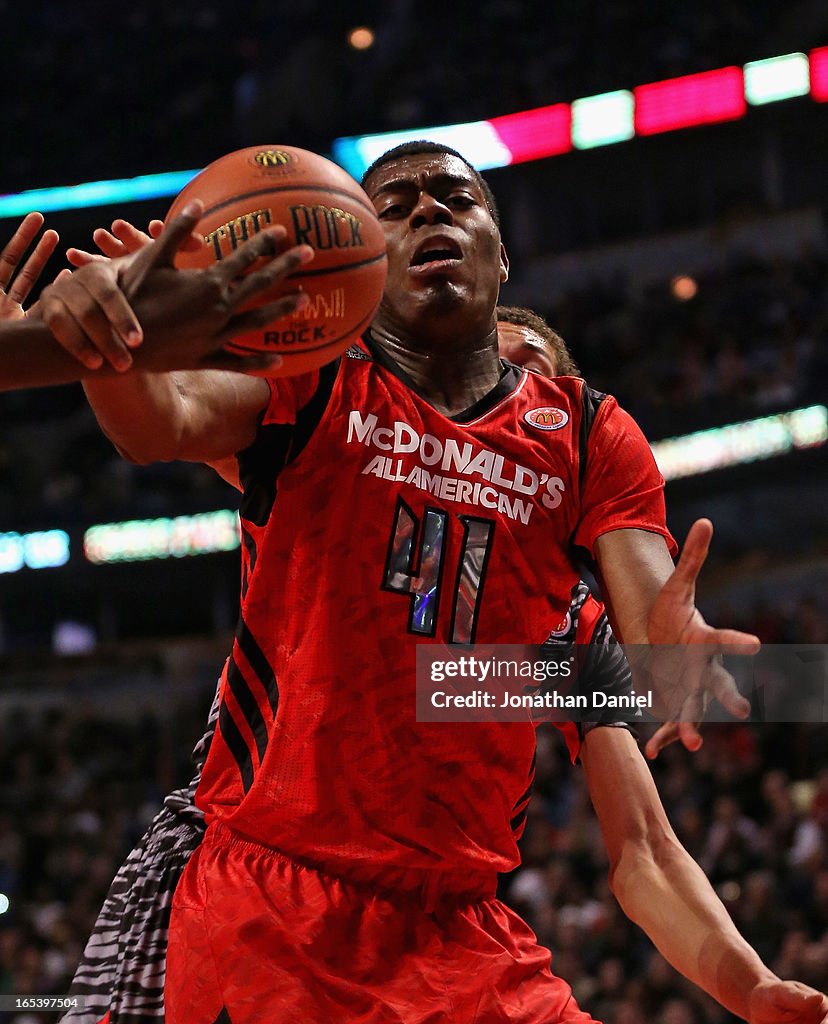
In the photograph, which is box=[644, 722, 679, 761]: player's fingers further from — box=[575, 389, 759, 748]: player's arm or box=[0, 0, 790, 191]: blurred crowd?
Result: box=[0, 0, 790, 191]: blurred crowd

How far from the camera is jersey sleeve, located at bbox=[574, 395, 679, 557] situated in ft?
10.2

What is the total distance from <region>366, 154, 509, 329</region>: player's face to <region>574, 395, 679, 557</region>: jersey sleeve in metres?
0.43

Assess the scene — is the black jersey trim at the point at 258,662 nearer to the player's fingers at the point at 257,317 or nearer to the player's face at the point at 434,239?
the player's face at the point at 434,239

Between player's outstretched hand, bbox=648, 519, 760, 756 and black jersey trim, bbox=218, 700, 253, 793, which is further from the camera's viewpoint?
black jersey trim, bbox=218, 700, 253, 793

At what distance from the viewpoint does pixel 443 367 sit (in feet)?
10.8

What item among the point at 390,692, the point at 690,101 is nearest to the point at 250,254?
the point at 390,692

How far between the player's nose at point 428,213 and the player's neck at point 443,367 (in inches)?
10.6

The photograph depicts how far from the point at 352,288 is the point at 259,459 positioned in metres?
0.53

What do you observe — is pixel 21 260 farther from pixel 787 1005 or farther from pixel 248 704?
pixel 787 1005

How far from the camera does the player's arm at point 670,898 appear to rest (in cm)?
272

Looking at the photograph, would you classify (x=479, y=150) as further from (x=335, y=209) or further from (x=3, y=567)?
(x=335, y=209)

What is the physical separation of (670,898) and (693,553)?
39.9 inches

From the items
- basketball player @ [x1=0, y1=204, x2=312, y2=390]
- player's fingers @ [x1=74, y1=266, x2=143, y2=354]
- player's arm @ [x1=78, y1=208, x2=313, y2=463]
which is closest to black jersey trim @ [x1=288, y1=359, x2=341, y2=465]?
player's arm @ [x1=78, y1=208, x2=313, y2=463]

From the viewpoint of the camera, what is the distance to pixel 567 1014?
2924 millimetres
